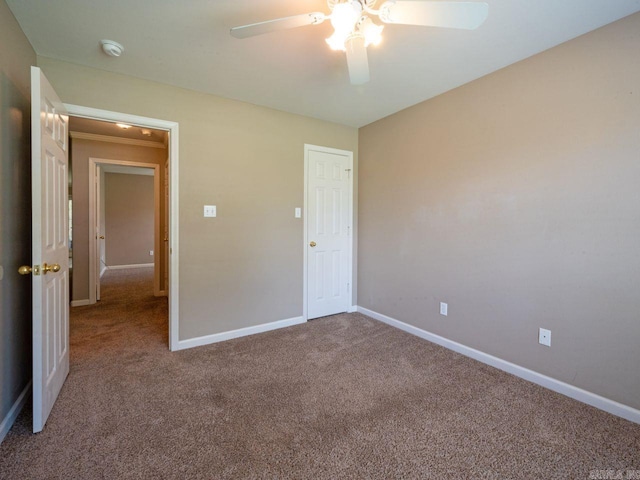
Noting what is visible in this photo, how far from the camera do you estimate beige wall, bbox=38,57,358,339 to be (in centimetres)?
257

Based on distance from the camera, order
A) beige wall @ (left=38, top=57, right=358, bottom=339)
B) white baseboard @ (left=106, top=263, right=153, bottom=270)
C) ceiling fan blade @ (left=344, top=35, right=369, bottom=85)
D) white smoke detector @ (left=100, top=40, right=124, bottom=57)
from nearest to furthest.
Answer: ceiling fan blade @ (left=344, top=35, right=369, bottom=85), white smoke detector @ (left=100, top=40, right=124, bottom=57), beige wall @ (left=38, top=57, right=358, bottom=339), white baseboard @ (left=106, top=263, right=153, bottom=270)

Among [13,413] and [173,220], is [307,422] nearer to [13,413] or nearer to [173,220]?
[13,413]

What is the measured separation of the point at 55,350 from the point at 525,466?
2.84 m

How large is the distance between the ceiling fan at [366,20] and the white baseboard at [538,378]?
7.74ft

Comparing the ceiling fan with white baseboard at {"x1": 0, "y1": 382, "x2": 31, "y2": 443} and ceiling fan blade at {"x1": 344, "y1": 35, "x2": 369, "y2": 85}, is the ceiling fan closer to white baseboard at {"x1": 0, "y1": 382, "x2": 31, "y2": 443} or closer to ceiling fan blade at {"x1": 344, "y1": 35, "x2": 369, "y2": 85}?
ceiling fan blade at {"x1": 344, "y1": 35, "x2": 369, "y2": 85}

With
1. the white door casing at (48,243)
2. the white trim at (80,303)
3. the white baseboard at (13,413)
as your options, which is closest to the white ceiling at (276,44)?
the white door casing at (48,243)

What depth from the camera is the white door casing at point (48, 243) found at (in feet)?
5.31

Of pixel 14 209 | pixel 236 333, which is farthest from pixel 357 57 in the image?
pixel 236 333

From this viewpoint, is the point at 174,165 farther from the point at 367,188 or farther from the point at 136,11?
the point at 367,188

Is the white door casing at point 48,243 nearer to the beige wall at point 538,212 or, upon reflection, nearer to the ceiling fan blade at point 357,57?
the ceiling fan blade at point 357,57

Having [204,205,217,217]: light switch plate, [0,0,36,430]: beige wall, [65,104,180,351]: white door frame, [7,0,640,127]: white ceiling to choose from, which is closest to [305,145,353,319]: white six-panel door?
[7,0,640,127]: white ceiling

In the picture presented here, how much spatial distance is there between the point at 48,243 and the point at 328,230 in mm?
2585

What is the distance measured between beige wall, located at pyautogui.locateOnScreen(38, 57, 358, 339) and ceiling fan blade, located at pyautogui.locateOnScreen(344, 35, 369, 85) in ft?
5.36

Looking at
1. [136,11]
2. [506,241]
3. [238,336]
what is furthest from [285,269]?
[136,11]
